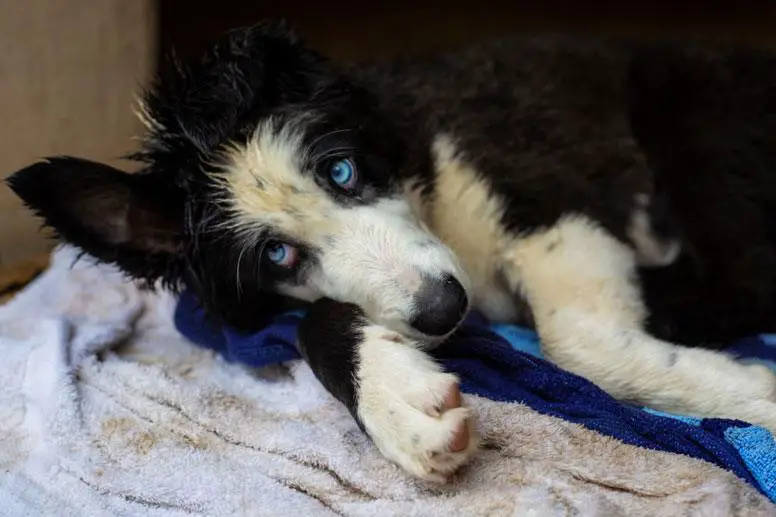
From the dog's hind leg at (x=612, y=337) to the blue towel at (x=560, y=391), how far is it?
0.10 metres

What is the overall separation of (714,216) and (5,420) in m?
1.98

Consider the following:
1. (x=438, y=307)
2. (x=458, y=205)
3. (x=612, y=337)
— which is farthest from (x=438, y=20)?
(x=438, y=307)

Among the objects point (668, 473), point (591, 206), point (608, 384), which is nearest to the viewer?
point (668, 473)

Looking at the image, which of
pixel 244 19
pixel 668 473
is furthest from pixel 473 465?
pixel 244 19

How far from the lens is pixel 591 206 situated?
230 cm

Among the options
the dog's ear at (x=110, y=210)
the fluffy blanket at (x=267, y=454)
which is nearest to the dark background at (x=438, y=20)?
the dog's ear at (x=110, y=210)

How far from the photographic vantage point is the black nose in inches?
74.2

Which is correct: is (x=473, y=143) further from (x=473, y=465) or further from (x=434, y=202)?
(x=473, y=465)

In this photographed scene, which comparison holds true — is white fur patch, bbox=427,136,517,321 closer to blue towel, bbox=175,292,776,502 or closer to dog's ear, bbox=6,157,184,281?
blue towel, bbox=175,292,776,502

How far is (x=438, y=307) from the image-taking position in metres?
1.88

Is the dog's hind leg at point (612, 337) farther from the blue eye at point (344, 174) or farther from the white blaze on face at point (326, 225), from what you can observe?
the blue eye at point (344, 174)

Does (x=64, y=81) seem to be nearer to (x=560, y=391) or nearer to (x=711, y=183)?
(x=560, y=391)

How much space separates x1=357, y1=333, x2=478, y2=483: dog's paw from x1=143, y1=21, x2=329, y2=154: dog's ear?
75 cm

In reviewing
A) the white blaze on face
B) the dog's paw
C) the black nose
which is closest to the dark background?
the white blaze on face
